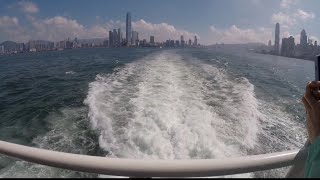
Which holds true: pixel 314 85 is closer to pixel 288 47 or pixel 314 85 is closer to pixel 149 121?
pixel 149 121

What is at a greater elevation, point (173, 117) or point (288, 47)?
point (288, 47)

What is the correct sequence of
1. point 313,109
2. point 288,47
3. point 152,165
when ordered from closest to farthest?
point 152,165 < point 313,109 < point 288,47

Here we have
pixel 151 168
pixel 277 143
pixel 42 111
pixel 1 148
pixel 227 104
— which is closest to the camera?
pixel 151 168

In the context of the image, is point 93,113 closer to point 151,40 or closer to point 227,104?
point 227,104

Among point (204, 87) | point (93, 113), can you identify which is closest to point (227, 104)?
point (204, 87)

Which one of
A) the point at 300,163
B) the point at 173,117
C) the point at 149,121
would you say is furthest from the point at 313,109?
the point at 173,117

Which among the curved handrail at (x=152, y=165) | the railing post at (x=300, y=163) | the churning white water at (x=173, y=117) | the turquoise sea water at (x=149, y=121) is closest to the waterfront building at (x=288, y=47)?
the churning white water at (x=173, y=117)

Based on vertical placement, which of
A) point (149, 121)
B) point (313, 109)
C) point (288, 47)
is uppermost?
point (288, 47)

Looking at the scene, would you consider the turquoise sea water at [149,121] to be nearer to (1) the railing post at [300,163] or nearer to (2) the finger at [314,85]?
(1) the railing post at [300,163]
